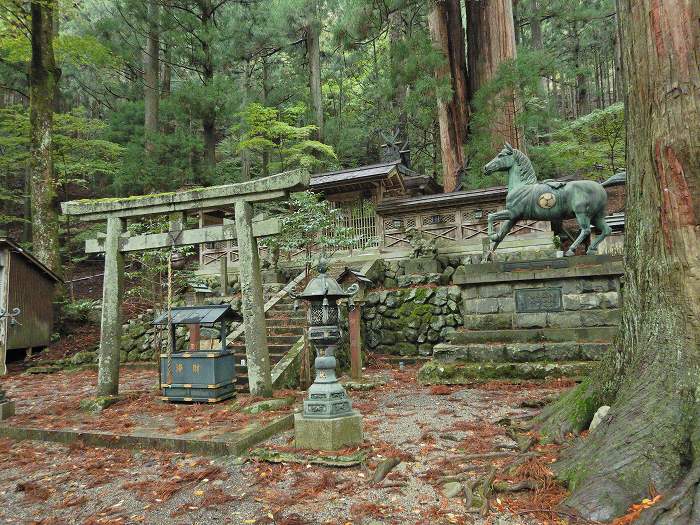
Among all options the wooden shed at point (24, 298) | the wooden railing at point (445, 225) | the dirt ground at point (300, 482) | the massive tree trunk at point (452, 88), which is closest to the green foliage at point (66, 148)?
the wooden shed at point (24, 298)

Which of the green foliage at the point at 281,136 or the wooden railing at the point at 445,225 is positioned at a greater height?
the green foliage at the point at 281,136

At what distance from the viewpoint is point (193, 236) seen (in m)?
7.70

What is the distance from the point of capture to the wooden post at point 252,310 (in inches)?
286

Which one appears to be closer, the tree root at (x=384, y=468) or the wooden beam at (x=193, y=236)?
the tree root at (x=384, y=468)

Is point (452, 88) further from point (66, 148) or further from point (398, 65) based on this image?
point (66, 148)

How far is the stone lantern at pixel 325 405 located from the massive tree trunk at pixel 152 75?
17646mm

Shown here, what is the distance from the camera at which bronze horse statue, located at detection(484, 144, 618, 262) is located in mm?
8914

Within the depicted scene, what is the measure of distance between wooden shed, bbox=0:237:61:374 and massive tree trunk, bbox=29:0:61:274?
2.64ft

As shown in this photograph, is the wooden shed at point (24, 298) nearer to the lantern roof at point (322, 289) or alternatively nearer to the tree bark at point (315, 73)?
the lantern roof at point (322, 289)

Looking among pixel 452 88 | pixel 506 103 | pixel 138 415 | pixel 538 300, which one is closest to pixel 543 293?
pixel 538 300

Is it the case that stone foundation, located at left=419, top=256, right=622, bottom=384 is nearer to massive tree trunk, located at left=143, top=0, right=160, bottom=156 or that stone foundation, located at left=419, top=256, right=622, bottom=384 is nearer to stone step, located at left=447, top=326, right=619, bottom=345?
stone step, located at left=447, top=326, right=619, bottom=345

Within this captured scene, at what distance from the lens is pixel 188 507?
3.79m

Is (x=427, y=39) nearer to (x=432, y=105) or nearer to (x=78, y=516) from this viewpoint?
(x=432, y=105)

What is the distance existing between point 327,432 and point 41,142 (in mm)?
14504
